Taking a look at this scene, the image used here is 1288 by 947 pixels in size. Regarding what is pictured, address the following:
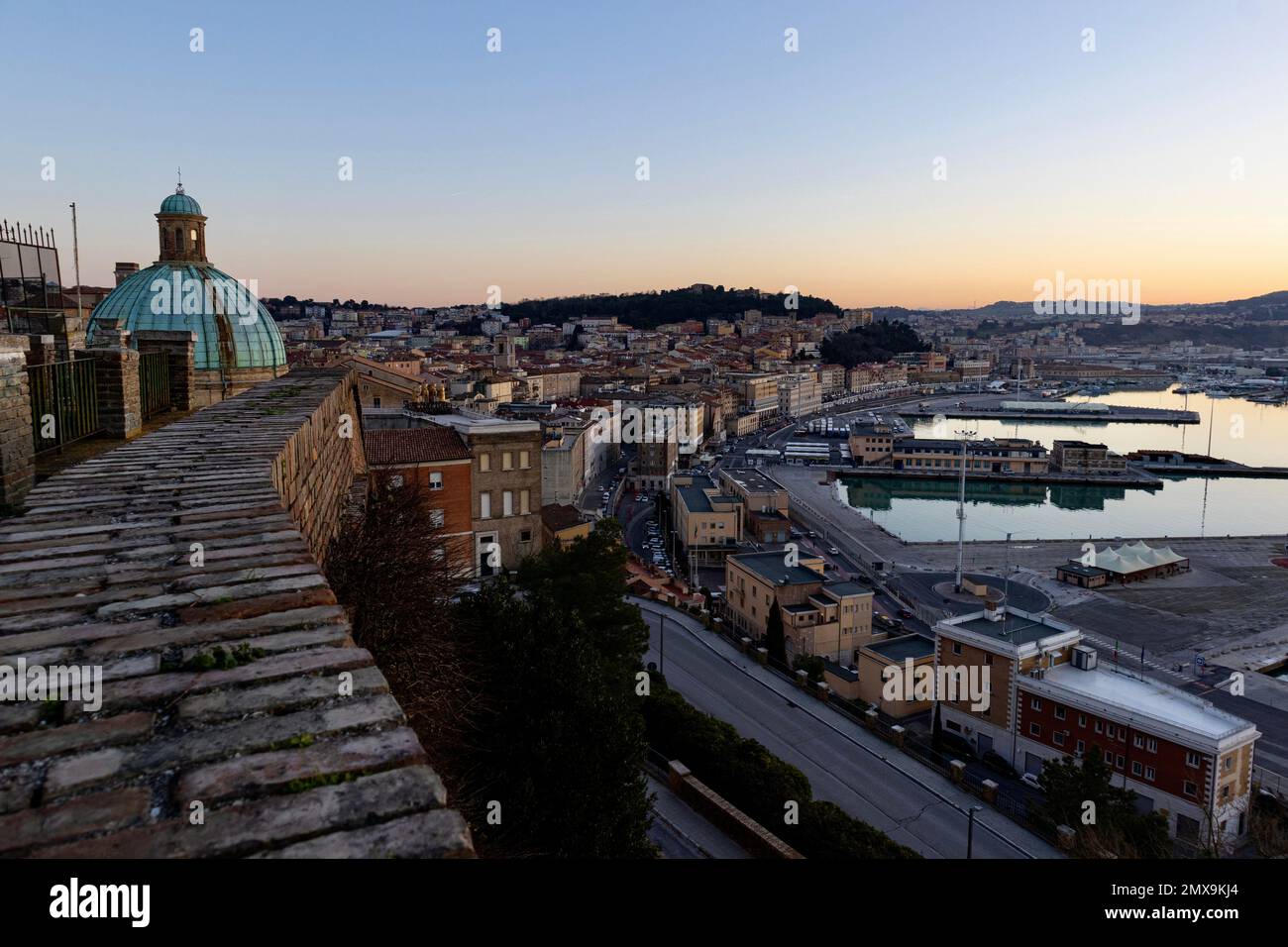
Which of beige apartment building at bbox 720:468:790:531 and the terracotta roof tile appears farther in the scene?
beige apartment building at bbox 720:468:790:531

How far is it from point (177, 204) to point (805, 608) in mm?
11047

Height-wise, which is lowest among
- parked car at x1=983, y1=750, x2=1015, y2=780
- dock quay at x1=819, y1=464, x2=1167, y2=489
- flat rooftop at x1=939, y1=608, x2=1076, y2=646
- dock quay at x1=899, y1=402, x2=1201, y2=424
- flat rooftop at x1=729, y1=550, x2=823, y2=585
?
parked car at x1=983, y1=750, x2=1015, y2=780

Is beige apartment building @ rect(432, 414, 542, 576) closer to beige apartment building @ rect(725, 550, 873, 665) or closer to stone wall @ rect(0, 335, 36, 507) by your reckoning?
beige apartment building @ rect(725, 550, 873, 665)

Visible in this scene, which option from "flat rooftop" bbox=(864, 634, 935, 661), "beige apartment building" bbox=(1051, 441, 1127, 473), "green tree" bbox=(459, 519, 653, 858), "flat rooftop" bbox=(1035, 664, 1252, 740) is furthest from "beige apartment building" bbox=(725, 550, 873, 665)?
"beige apartment building" bbox=(1051, 441, 1127, 473)

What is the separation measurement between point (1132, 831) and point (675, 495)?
62.0 ft

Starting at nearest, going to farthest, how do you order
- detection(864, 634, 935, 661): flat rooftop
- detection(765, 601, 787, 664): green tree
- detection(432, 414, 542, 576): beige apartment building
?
detection(432, 414, 542, 576): beige apartment building
detection(864, 634, 935, 661): flat rooftop
detection(765, 601, 787, 664): green tree

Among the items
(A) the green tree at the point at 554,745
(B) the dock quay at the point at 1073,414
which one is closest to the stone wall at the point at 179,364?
(A) the green tree at the point at 554,745

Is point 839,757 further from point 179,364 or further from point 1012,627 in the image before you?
point 179,364

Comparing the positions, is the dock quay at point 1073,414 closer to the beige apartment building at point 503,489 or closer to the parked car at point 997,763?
the parked car at point 997,763

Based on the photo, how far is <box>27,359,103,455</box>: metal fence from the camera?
3.46m

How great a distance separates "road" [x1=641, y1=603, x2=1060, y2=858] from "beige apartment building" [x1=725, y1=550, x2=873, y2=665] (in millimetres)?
3093

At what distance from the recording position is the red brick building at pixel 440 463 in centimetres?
1118

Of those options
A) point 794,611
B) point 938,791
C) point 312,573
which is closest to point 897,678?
point 794,611

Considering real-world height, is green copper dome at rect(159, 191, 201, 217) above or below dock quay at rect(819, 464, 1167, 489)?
above
